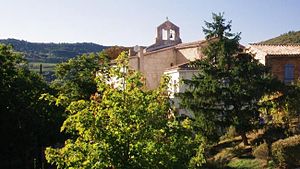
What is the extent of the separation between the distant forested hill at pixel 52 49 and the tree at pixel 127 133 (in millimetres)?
142468

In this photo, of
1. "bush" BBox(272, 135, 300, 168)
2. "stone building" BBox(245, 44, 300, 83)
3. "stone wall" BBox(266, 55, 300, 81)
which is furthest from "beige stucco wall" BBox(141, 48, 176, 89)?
"bush" BBox(272, 135, 300, 168)

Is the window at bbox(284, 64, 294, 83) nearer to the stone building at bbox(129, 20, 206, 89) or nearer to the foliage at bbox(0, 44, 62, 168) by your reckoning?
the stone building at bbox(129, 20, 206, 89)

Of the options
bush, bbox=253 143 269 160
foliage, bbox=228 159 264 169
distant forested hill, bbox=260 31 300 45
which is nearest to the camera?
foliage, bbox=228 159 264 169

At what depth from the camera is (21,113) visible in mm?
29844

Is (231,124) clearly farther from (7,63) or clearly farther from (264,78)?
(7,63)

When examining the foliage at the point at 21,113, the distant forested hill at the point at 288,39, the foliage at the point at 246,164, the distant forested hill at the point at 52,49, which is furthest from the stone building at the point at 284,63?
the distant forested hill at the point at 52,49

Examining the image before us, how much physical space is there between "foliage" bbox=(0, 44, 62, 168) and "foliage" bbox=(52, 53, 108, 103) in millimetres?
3556

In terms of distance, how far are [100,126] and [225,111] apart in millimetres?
16418

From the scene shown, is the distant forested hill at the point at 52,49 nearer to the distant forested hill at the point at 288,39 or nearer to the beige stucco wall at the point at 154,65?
the distant forested hill at the point at 288,39

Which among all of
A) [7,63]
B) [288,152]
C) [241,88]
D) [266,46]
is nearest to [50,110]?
[7,63]

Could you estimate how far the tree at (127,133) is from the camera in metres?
11.1

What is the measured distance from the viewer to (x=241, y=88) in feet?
86.4

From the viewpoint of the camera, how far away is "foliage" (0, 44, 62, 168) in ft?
95.4

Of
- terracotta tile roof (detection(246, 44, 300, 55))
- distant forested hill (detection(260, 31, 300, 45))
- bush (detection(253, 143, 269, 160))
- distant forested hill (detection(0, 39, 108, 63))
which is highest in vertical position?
distant forested hill (detection(0, 39, 108, 63))
